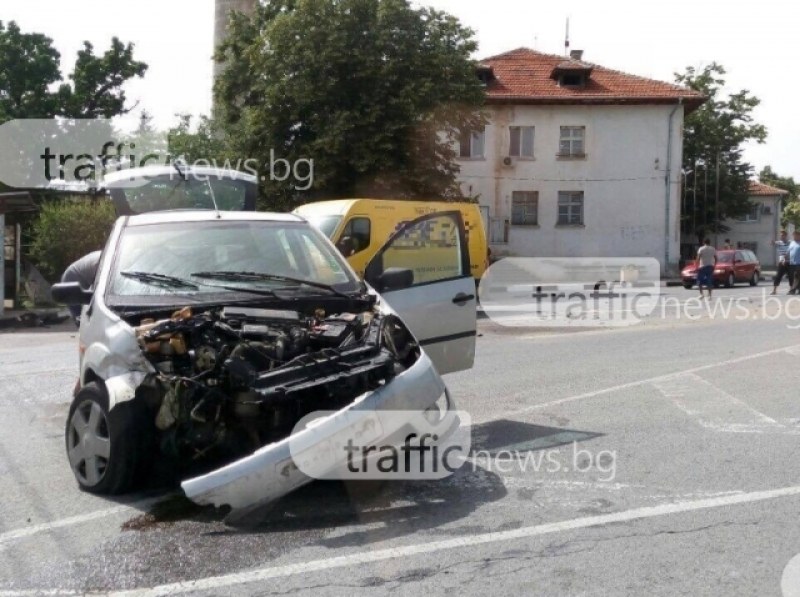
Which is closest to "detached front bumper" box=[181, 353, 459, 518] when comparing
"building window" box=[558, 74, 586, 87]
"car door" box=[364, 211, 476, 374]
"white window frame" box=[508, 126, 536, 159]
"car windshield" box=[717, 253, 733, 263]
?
"car door" box=[364, 211, 476, 374]

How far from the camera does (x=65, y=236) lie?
A: 23594 mm

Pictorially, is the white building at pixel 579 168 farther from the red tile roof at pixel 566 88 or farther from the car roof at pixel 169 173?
the car roof at pixel 169 173

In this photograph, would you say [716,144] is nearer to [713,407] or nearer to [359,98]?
[359,98]

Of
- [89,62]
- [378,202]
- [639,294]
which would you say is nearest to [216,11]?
[89,62]

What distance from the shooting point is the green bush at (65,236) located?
2358 centimetres

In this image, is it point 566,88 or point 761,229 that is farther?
point 761,229

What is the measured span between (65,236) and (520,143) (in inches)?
979

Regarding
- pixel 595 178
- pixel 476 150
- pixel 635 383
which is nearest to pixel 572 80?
pixel 595 178

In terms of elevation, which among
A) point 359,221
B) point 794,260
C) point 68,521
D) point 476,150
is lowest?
point 68,521

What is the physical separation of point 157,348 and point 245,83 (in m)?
33.1

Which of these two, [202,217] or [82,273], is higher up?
[202,217]

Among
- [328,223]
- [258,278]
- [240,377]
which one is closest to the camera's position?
[240,377]

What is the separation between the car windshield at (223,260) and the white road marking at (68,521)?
1.35 metres

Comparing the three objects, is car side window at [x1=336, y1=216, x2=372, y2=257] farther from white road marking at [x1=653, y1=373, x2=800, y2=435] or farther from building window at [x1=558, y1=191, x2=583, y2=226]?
building window at [x1=558, y1=191, x2=583, y2=226]
